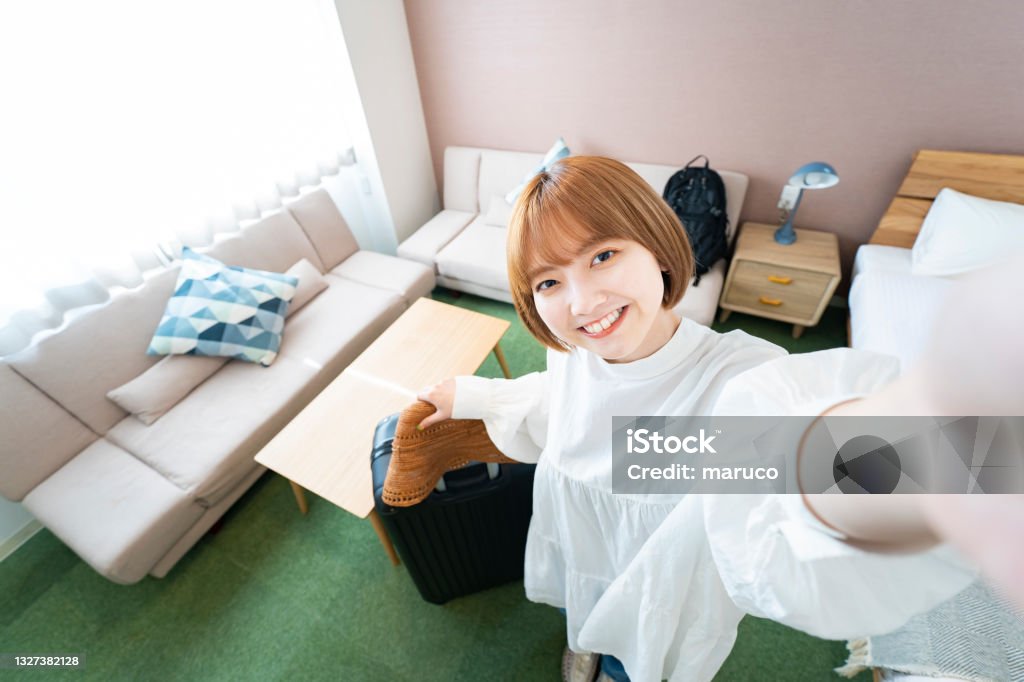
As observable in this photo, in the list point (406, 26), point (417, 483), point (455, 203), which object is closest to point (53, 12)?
point (406, 26)

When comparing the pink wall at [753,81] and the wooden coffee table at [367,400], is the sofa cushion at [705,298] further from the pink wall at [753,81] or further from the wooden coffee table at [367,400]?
the wooden coffee table at [367,400]

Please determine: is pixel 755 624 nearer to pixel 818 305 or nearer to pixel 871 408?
pixel 871 408

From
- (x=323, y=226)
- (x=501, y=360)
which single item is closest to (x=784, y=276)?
(x=501, y=360)

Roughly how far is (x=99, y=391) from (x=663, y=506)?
2.11 metres

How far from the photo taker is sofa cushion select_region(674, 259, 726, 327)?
1.90 m

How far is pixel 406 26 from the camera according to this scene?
245cm

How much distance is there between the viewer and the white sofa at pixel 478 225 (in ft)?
6.91

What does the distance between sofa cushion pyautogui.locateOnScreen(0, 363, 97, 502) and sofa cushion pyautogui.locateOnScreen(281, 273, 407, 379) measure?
30.7 inches

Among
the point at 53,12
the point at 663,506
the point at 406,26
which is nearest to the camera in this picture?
the point at 663,506

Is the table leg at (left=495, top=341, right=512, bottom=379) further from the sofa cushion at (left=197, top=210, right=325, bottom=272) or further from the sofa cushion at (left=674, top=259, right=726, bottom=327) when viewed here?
the sofa cushion at (left=197, top=210, right=325, bottom=272)

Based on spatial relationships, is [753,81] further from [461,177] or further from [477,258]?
[461,177]

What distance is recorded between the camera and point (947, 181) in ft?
5.64

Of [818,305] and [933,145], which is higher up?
[933,145]

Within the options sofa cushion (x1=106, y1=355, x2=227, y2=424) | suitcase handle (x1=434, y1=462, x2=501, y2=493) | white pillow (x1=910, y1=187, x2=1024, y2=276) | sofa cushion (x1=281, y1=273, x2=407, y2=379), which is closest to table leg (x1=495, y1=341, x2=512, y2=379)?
sofa cushion (x1=281, y1=273, x2=407, y2=379)
